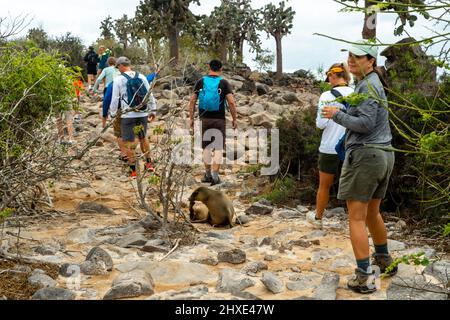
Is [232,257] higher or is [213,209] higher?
[213,209]

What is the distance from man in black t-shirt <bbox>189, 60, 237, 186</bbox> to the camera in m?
8.27

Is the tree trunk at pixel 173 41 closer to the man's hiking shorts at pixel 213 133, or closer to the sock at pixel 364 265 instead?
the man's hiking shorts at pixel 213 133

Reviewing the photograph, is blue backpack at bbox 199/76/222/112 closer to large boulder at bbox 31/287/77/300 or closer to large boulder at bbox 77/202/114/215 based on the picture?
large boulder at bbox 77/202/114/215

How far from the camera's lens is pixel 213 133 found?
856 cm

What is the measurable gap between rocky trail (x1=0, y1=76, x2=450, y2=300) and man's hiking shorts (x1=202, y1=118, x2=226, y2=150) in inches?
45.0

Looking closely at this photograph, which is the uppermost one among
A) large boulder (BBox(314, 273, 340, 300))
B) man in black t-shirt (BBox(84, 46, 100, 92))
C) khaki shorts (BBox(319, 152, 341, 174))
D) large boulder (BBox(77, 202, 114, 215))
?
man in black t-shirt (BBox(84, 46, 100, 92))

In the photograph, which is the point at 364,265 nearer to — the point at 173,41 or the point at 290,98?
the point at 290,98

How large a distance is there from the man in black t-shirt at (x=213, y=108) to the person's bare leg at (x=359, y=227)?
4.12 m

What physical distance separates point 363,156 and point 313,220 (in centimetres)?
263

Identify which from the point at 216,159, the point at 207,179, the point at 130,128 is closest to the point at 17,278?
the point at 130,128

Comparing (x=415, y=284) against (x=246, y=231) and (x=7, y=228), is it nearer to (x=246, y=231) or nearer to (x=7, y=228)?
(x=246, y=231)

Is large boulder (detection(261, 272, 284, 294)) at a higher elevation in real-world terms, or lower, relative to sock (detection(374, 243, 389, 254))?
lower

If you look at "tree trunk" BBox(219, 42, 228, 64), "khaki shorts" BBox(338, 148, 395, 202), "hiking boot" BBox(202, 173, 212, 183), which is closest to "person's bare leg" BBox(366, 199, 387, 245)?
"khaki shorts" BBox(338, 148, 395, 202)

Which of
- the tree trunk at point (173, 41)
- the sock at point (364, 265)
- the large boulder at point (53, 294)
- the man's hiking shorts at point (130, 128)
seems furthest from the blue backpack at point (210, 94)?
the tree trunk at point (173, 41)
